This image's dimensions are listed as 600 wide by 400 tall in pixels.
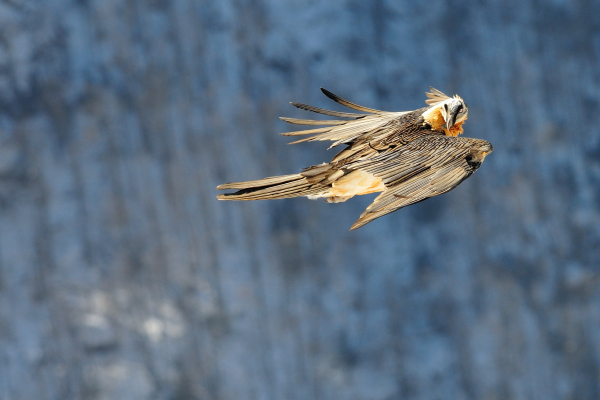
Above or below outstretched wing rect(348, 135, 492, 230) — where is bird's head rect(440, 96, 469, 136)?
above

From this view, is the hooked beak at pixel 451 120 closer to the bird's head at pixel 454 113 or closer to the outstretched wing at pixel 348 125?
the bird's head at pixel 454 113

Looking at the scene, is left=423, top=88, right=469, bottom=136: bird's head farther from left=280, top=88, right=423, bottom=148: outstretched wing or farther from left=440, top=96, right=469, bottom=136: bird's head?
left=280, top=88, right=423, bottom=148: outstretched wing

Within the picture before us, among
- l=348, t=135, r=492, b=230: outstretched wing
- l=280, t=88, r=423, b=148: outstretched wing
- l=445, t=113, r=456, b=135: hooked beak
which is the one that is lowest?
l=348, t=135, r=492, b=230: outstretched wing

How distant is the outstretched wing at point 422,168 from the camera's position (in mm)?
2932

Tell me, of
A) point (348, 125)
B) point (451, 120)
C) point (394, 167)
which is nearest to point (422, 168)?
point (394, 167)

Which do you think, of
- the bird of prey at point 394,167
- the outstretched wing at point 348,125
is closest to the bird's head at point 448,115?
the bird of prey at point 394,167

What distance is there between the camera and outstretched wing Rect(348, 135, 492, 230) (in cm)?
293

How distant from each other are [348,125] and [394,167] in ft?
3.48

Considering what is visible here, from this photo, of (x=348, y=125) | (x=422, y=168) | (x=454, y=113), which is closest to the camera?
(x=422, y=168)

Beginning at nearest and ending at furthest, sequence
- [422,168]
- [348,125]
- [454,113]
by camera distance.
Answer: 1. [422,168]
2. [454,113]
3. [348,125]

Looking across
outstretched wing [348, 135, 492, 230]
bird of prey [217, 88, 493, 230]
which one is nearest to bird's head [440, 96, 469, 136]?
bird of prey [217, 88, 493, 230]

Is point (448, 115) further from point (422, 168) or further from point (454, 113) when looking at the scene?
point (422, 168)

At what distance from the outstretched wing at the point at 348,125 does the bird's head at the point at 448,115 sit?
0.78ft

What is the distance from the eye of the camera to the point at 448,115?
3.73m
